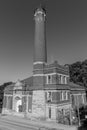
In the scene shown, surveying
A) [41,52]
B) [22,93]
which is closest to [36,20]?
[41,52]

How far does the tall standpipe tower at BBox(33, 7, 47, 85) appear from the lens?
31809 mm

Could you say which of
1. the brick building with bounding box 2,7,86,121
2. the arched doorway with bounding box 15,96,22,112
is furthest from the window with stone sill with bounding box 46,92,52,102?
the arched doorway with bounding box 15,96,22,112

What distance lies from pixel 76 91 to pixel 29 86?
15.2 m

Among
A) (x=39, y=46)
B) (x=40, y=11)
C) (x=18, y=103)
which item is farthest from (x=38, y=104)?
(x=40, y=11)

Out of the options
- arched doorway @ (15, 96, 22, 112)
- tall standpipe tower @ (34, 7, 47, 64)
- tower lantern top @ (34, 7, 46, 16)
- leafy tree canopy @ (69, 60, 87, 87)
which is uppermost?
tower lantern top @ (34, 7, 46, 16)

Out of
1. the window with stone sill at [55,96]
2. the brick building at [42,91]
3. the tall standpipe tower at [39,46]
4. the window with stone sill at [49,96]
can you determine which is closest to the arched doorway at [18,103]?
the brick building at [42,91]

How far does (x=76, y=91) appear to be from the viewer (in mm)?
39156

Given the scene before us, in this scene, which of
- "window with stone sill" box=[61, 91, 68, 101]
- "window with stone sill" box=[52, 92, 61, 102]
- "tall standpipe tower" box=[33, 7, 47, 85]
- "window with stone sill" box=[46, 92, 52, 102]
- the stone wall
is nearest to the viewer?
"window with stone sill" box=[52, 92, 61, 102]

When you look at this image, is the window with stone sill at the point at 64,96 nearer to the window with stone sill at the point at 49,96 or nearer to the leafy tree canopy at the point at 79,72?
the window with stone sill at the point at 49,96

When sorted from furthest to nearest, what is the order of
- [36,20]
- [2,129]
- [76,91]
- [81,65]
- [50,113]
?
[81,65], [76,91], [36,20], [50,113], [2,129]

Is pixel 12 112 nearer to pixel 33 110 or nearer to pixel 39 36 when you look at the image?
pixel 33 110

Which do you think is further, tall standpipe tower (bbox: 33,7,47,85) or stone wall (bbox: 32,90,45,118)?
tall standpipe tower (bbox: 33,7,47,85)

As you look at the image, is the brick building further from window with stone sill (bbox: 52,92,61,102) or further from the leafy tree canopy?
the leafy tree canopy

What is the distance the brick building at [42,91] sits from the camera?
1123 inches
